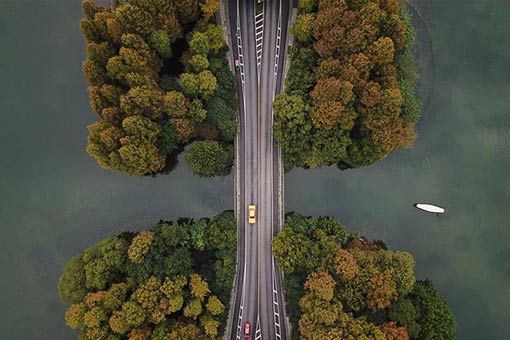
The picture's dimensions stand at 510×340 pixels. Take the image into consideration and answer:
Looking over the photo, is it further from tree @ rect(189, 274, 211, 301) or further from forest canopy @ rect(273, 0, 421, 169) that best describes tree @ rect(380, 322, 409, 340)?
tree @ rect(189, 274, 211, 301)

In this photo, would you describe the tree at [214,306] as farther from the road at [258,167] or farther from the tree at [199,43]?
the tree at [199,43]

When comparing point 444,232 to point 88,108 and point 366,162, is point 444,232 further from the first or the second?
point 88,108

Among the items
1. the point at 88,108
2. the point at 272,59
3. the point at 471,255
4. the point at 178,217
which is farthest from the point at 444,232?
the point at 88,108

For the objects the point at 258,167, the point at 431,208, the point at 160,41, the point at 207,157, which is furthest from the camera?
the point at 431,208

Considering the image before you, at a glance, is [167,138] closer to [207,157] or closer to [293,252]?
[207,157]

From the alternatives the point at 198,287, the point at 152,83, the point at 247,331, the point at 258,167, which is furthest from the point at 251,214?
the point at 152,83

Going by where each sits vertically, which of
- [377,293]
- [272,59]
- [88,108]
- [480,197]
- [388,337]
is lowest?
[388,337]

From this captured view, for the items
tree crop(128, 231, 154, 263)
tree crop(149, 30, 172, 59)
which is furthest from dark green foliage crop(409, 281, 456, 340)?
tree crop(149, 30, 172, 59)
